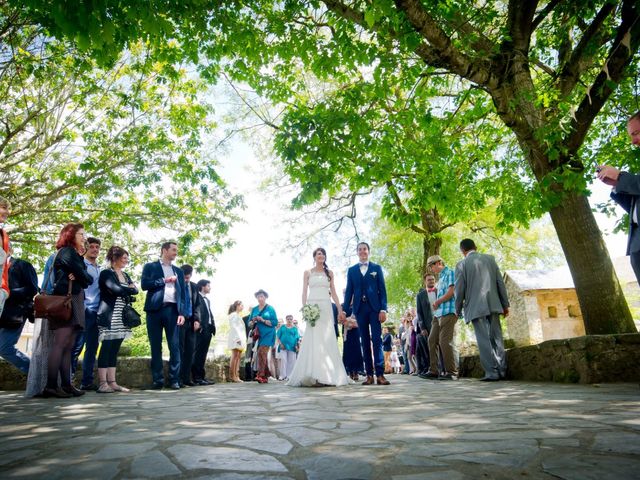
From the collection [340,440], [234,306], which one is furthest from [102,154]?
[340,440]

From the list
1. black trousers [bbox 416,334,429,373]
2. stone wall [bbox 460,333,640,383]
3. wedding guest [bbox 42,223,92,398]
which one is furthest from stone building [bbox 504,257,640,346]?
wedding guest [bbox 42,223,92,398]

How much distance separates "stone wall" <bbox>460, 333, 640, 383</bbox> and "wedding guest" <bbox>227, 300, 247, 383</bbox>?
687 cm

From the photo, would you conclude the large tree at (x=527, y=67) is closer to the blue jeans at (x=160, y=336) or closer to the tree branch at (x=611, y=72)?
the tree branch at (x=611, y=72)

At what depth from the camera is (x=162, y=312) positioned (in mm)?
6859

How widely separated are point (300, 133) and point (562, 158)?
438 cm

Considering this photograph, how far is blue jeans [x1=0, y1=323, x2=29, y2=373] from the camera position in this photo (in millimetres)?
5660

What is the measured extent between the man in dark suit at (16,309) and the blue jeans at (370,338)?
5.05 meters

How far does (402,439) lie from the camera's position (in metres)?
2.39

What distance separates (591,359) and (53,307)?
22.2 feet

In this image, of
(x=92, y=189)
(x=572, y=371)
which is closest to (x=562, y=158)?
(x=572, y=371)

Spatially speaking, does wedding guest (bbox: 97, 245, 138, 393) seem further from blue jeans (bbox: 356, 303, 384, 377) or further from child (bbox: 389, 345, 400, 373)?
child (bbox: 389, 345, 400, 373)

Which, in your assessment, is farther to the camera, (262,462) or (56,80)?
(56,80)

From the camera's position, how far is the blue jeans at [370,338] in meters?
6.86

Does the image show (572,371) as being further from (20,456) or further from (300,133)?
(20,456)
